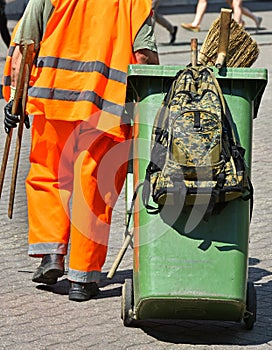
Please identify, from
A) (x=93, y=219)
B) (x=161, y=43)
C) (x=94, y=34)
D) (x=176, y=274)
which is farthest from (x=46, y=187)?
(x=161, y=43)

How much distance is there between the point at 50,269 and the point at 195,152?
4.36 ft

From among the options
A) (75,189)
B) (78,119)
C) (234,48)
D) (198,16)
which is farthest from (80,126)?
(198,16)

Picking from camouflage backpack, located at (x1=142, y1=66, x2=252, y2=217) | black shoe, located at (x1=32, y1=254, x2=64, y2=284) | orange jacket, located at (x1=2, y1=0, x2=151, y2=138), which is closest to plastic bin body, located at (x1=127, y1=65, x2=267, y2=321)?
camouflage backpack, located at (x1=142, y1=66, x2=252, y2=217)

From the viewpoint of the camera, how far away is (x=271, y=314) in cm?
517

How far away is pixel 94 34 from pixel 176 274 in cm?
136

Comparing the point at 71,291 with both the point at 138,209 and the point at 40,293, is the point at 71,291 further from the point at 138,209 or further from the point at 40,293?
the point at 138,209

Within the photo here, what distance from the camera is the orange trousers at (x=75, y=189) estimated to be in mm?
5391

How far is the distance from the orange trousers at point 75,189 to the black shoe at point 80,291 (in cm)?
4

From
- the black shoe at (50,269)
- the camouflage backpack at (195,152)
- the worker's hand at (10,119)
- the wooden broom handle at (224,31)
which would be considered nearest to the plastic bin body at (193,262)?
the camouflage backpack at (195,152)

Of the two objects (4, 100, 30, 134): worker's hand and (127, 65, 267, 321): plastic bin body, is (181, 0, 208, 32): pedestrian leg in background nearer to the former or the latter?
(4, 100, 30, 134): worker's hand

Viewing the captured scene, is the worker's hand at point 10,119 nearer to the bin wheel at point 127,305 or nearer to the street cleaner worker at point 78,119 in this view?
the street cleaner worker at point 78,119

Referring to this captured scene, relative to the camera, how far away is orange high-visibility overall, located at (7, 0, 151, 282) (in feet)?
17.2

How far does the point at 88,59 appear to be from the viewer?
5.30m

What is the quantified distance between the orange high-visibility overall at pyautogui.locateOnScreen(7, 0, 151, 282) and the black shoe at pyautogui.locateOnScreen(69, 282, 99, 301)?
0.04 metres
